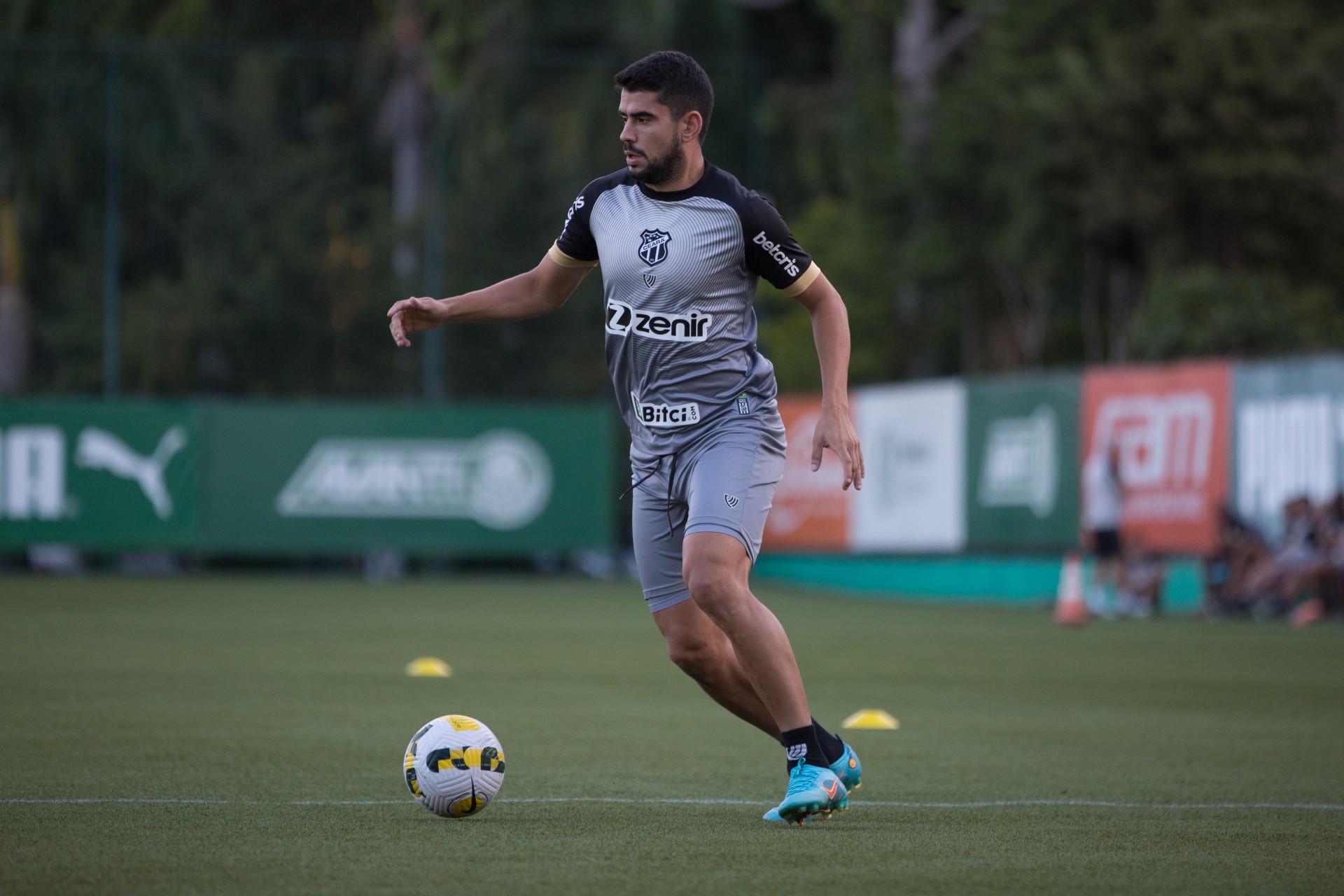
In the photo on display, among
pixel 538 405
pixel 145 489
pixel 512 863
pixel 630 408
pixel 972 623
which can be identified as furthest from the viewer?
pixel 538 405

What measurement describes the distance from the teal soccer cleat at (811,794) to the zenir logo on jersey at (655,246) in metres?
→ 1.66

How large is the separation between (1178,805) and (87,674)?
7256 millimetres

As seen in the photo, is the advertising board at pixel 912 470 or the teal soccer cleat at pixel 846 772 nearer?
the teal soccer cleat at pixel 846 772

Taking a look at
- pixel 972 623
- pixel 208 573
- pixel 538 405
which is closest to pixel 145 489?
pixel 208 573

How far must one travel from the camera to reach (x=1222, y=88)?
2972 centimetres

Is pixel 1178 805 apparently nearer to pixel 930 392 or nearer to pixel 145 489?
pixel 930 392

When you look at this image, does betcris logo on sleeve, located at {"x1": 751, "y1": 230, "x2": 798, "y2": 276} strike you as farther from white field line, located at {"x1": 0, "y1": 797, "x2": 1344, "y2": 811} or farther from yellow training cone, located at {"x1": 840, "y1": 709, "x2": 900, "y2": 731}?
yellow training cone, located at {"x1": 840, "y1": 709, "x2": 900, "y2": 731}

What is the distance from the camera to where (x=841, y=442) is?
614cm

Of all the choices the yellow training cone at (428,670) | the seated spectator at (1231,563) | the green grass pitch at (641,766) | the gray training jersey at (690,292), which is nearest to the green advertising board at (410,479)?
the seated spectator at (1231,563)

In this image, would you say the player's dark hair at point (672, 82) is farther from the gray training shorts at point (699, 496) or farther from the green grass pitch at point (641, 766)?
the green grass pitch at point (641, 766)

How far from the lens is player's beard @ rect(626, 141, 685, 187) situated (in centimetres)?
632

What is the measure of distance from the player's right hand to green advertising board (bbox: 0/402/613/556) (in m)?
21.7

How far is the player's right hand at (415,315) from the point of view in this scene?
6.64 m

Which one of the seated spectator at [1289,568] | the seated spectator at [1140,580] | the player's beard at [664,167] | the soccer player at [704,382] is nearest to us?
the soccer player at [704,382]
